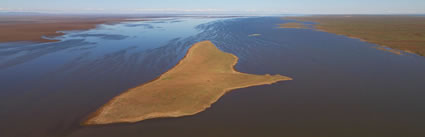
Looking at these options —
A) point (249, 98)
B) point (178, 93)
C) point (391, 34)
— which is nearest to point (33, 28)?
point (178, 93)

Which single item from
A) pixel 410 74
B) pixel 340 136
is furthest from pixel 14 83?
pixel 410 74

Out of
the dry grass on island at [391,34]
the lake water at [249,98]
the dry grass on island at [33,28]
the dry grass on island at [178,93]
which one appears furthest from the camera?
the dry grass on island at [33,28]

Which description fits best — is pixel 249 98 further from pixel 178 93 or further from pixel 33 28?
pixel 33 28

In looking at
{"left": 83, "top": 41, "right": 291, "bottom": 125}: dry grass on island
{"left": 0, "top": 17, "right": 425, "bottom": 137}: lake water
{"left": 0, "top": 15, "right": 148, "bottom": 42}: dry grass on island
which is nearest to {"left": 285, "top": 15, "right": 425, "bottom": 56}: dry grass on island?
{"left": 0, "top": 17, "right": 425, "bottom": 137}: lake water

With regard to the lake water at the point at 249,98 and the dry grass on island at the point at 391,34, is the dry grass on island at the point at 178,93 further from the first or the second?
the dry grass on island at the point at 391,34

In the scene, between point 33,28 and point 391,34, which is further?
point 33,28

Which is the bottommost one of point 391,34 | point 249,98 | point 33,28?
point 249,98

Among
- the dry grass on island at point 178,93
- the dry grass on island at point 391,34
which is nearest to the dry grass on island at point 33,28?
the dry grass on island at point 178,93

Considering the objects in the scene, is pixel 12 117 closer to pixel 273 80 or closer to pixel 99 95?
pixel 99 95
